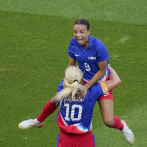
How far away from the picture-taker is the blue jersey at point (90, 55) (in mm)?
5625

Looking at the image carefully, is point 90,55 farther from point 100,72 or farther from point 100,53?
point 100,72

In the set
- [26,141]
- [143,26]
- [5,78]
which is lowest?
[26,141]

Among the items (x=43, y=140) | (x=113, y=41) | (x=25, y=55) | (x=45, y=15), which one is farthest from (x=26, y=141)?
(x=45, y=15)

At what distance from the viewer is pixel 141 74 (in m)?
8.06

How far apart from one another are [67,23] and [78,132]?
4836 mm

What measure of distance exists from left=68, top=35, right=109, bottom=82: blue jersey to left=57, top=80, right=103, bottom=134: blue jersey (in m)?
0.57

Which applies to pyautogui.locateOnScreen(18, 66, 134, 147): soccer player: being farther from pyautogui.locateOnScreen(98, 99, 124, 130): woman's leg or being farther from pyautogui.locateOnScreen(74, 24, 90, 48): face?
pyautogui.locateOnScreen(74, 24, 90, 48): face

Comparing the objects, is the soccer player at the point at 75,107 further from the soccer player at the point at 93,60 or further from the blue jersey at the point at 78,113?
the soccer player at the point at 93,60

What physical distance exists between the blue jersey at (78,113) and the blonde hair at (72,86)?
108 millimetres

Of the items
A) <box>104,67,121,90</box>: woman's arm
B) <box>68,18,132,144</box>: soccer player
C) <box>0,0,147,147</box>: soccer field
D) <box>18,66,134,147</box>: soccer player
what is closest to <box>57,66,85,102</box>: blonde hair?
<box>18,66,134,147</box>: soccer player

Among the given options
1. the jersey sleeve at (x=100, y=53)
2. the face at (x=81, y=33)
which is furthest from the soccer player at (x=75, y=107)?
the face at (x=81, y=33)

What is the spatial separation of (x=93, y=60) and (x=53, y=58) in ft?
9.59

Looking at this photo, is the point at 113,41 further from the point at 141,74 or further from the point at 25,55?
the point at 25,55

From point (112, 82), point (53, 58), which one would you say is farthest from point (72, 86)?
point (53, 58)
